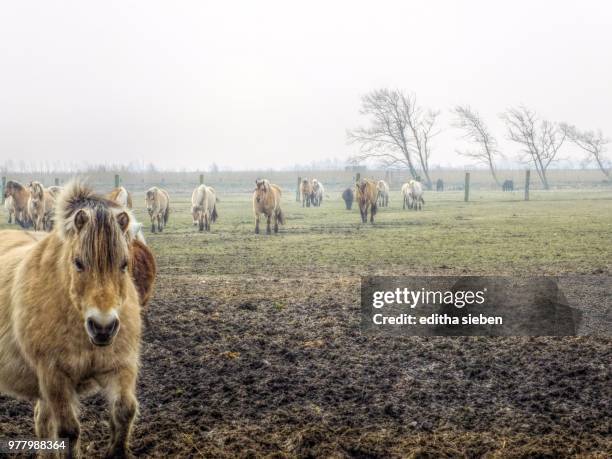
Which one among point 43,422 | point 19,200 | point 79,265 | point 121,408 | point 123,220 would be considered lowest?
point 43,422

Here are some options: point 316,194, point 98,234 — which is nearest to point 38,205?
point 98,234

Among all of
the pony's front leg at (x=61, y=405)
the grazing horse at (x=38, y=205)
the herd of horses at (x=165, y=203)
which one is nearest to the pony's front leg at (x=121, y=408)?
the pony's front leg at (x=61, y=405)

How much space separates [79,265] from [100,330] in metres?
0.39

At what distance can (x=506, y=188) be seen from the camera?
5416 cm

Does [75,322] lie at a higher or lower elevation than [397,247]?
Result: higher

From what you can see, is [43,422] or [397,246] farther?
[397,246]

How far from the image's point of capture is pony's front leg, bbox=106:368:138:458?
3656mm

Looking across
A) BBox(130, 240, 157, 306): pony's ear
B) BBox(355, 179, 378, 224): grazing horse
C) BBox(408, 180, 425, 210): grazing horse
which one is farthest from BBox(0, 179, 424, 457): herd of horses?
BBox(408, 180, 425, 210): grazing horse

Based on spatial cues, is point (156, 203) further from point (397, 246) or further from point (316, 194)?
point (316, 194)

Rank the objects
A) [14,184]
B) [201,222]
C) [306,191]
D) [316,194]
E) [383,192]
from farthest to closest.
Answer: [316,194] → [306,191] → [383,192] → [14,184] → [201,222]

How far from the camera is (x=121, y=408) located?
3.65 meters

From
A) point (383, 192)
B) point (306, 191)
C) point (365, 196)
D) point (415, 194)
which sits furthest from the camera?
point (306, 191)

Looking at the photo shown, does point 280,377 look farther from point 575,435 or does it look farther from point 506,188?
point 506,188

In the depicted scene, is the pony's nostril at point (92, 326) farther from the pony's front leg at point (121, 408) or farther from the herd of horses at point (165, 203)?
the herd of horses at point (165, 203)
